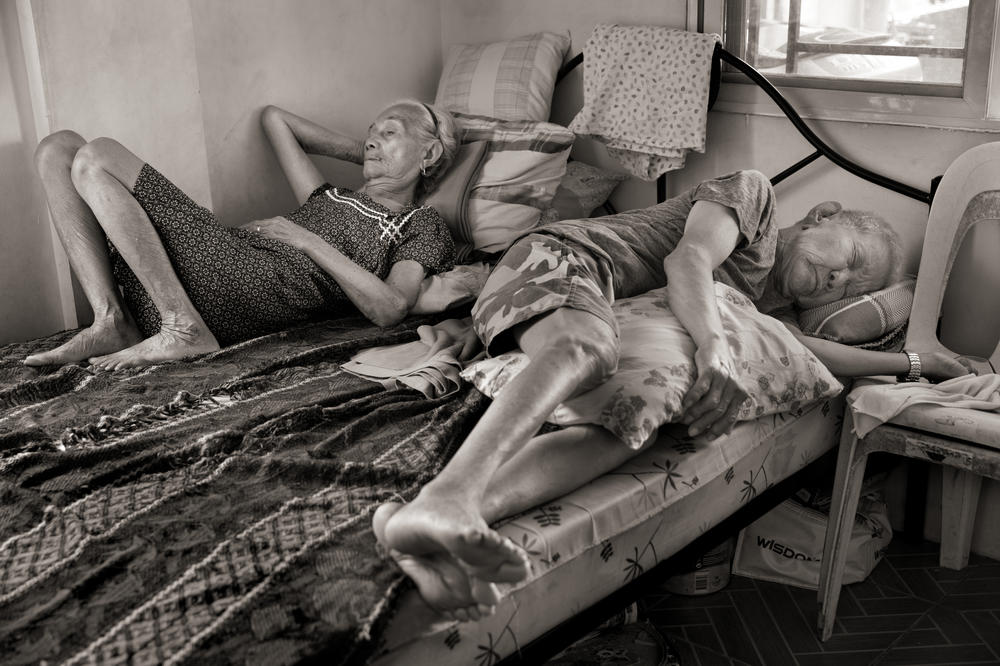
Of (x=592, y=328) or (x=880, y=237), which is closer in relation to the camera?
(x=592, y=328)

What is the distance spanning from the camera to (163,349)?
2.20 meters

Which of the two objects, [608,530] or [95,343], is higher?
[95,343]

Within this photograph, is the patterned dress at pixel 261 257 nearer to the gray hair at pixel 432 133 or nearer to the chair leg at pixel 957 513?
the gray hair at pixel 432 133

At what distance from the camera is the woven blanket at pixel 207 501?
3.94 ft

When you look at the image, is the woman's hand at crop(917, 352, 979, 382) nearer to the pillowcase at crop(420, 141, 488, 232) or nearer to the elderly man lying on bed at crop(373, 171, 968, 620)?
the elderly man lying on bed at crop(373, 171, 968, 620)

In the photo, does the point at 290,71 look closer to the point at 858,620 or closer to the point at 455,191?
the point at 455,191

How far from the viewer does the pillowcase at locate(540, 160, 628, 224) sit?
2996mm

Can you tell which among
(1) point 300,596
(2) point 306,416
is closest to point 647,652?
(2) point 306,416

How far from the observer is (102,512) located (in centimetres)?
149

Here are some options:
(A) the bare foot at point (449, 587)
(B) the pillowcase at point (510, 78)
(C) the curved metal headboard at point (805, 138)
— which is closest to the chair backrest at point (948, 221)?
(C) the curved metal headboard at point (805, 138)

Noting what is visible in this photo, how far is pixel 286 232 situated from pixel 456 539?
4.86 ft

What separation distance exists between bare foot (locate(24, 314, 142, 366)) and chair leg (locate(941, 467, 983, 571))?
2114 millimetres

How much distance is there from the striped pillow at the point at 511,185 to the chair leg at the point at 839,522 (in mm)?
1185

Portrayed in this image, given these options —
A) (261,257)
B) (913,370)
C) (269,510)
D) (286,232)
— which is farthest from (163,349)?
(913,370)
